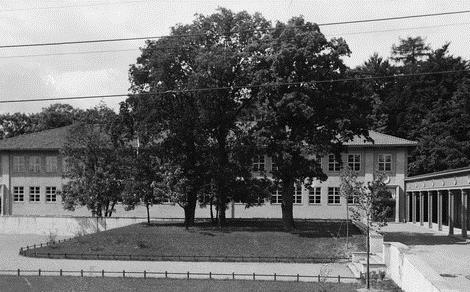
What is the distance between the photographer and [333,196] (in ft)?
212

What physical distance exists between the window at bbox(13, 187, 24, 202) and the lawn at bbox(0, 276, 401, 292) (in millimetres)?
41673

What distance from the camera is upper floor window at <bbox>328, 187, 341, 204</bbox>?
2542 inches

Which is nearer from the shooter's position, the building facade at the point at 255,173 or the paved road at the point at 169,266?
the paved road at the point at 169,266

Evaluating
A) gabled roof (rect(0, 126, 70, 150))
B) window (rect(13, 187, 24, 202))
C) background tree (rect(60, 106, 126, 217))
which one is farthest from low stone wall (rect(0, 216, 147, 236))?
gabled roof (rect(0, 126, 70, 150))

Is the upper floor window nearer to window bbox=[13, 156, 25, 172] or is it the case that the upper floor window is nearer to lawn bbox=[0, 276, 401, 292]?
window bbox=[13, 156, 25, 172]

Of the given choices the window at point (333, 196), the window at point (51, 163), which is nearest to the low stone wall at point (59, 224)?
the window at point (51, 163)

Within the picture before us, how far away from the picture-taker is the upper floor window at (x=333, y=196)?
2542 inches

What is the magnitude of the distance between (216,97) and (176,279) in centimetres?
2033

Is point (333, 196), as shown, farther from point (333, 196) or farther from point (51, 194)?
point (51, 194)

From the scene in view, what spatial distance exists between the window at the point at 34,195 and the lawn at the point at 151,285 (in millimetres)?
40673

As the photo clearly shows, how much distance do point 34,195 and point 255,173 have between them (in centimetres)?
2418

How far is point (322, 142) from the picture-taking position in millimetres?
45938

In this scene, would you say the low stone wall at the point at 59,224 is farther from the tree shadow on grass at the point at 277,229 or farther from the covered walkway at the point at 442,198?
the covered walkway at the point at 442,198

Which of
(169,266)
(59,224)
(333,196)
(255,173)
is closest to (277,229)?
(169,266)
